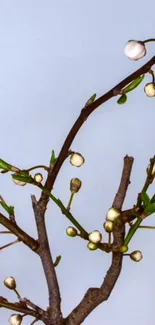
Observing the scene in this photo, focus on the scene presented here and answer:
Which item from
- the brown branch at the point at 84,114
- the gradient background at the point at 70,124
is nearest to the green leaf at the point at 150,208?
the brown branch at the point at 84,114

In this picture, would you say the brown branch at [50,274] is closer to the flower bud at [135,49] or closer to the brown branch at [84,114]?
the brown branch at [84,114]

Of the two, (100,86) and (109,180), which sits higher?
(100,86)

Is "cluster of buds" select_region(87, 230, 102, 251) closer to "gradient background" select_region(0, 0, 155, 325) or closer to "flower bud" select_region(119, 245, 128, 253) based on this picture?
"flower bud" select_region(119, 245, 128, 253)

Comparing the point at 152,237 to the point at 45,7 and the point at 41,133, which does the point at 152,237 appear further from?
the point at 45,7

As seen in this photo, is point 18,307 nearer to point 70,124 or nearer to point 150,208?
point 150,208

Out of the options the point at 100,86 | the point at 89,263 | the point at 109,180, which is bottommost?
the point at 89,263

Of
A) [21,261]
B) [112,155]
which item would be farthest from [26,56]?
[21,261]
